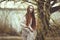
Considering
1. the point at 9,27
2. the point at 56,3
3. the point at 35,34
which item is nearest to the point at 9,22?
the point at 9,27

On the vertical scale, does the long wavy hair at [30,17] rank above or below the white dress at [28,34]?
above

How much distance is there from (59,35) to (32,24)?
1.54ft

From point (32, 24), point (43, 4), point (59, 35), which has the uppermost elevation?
point (43, 4)

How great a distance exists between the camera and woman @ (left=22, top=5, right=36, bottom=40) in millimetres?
2607

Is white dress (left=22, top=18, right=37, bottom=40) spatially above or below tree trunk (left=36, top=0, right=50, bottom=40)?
below

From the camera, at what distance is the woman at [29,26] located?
2.61m

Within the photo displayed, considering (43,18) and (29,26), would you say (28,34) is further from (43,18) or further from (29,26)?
(43,18)

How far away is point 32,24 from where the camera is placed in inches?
104

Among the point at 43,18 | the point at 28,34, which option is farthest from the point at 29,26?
the point at 43,18

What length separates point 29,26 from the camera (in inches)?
104

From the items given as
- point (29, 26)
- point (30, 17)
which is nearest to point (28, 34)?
point (29, 26)

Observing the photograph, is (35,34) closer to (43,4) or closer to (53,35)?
(53,35)

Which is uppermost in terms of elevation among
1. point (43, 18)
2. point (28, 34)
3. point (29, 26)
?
point (43, 18)

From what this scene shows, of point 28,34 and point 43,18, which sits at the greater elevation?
point 43,18
